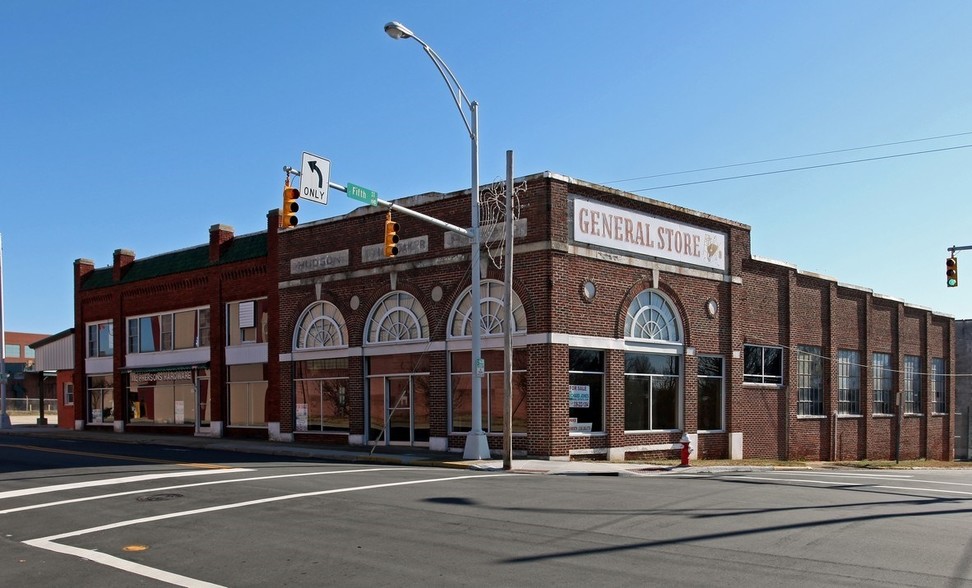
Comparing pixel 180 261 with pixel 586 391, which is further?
pixel 180 261

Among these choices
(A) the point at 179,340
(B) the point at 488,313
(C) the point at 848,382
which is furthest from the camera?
(A) the point at 179,340

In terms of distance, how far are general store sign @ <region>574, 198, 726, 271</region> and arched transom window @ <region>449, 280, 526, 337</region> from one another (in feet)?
8.88

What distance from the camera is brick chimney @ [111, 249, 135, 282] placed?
40812 mm

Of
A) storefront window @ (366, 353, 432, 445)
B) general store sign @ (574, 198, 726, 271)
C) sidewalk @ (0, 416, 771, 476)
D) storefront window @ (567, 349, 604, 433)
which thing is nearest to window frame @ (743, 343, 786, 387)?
general store sign @ (574, 198, 726, 271)

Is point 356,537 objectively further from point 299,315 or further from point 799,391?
point 799,391

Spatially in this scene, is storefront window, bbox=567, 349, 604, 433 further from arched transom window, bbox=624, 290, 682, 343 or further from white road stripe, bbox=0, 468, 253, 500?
white road stripe, bbox=0, 468, 253, 500

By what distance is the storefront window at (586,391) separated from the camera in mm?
24344

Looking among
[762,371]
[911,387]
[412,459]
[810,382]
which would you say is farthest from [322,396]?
[911,387]

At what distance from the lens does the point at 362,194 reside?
20.7m

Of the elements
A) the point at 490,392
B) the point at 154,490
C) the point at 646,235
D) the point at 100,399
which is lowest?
the point at 100,399

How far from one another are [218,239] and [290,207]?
61.3 feet

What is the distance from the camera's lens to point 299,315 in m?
31.0

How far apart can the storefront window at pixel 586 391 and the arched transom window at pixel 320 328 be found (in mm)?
8793

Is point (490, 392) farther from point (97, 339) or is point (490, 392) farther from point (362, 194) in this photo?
point (97, 339)
